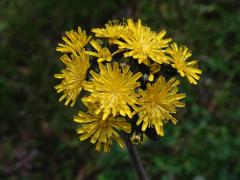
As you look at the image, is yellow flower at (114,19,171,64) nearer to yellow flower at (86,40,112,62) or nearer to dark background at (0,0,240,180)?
yellow flower at (86,40,112,62)

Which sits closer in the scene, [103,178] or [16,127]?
[103,178]

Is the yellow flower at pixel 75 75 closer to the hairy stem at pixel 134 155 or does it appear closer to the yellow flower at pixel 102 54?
the yellow flower at pixel 102 54

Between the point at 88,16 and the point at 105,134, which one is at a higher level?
the point at 88,16

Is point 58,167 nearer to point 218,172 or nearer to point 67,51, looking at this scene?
point 218,172

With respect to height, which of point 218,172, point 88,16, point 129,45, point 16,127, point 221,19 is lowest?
point 218,172

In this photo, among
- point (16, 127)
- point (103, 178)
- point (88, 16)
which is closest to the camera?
point (103, 178)

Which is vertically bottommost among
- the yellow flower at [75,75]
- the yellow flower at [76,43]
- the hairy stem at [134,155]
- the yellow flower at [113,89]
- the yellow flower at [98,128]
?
the hairy stem at [134,155]

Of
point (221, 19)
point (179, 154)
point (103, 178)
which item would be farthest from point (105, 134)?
point (221, 19)

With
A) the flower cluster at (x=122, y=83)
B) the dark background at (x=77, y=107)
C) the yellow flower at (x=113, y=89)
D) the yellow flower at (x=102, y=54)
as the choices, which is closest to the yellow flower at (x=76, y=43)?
the flower cluster at (x=122, y=83)
